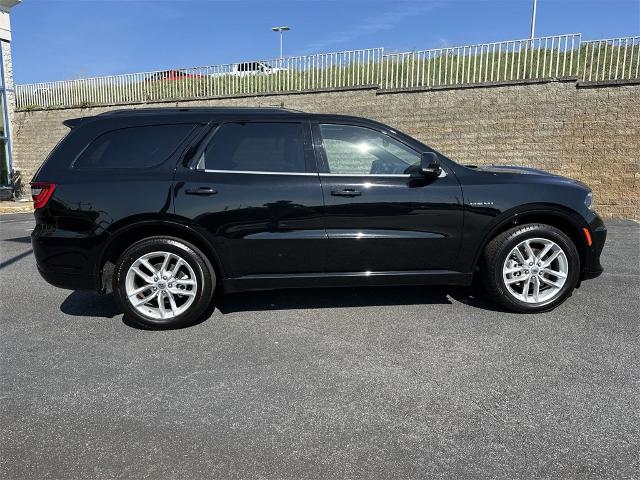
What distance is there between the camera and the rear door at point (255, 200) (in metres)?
3.92

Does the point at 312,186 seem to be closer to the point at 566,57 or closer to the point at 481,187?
the point at 481,187

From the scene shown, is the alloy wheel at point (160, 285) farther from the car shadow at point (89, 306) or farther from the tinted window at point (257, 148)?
the tinted window at point (257, 148)

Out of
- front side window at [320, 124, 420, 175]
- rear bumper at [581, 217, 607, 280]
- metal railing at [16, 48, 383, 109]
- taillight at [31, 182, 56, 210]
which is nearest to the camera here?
taillight at [31, 182, 56, 210]

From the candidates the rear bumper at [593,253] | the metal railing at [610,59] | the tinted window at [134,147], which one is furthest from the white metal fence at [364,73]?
the tinted window at [134,147]

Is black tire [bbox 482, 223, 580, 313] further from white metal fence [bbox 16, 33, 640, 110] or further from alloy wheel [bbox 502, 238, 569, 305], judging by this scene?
white metal fence [bbox 16, 33, 640, 110]

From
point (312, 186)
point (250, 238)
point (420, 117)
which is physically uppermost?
point (420, 117)

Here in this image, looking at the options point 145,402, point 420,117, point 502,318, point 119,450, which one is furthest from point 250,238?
point 420,117

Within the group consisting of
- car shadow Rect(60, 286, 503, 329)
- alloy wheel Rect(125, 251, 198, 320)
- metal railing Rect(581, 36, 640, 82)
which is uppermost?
metal railing Rect(581, 36, 640, 82)

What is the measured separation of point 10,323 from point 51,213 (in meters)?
1.15

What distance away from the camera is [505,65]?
11758 millimetres

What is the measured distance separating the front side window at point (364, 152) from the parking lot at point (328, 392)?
1.28 metres

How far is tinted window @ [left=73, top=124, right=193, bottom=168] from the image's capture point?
4.00m

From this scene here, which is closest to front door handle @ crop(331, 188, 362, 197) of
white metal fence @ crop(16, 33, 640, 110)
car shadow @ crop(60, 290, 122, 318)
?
car shadow @ crop(60, 290, 122, 318)

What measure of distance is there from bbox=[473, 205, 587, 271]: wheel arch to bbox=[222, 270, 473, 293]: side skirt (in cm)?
30
